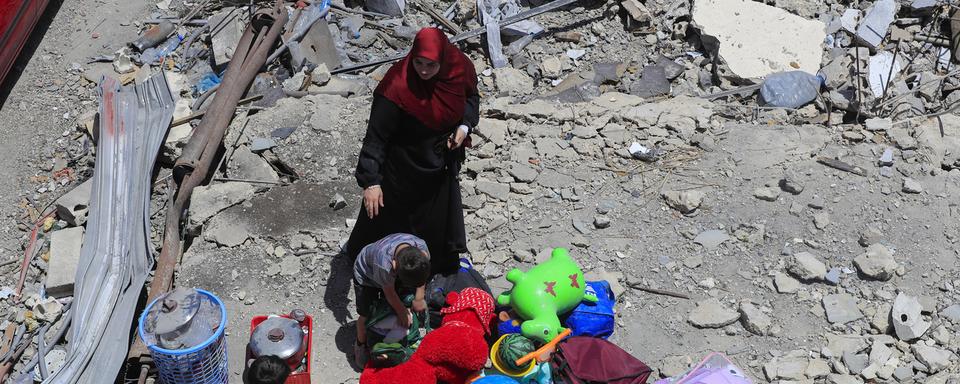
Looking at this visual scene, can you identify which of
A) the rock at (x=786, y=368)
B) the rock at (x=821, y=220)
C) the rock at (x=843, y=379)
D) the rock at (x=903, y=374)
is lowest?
the rock at (x=786, y=368)

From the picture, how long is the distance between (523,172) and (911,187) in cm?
222

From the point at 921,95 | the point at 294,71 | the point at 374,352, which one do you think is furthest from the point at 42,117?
the point at 921,95

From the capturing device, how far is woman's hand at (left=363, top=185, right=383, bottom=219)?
4.10 metres

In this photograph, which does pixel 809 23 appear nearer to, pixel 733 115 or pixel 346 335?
pixel 733 115

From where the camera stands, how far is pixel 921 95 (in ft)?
20.4

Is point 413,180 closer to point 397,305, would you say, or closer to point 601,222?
point 397,305

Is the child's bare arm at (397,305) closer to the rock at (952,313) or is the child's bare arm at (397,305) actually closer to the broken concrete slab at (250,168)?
the broken concrete slab at (250,168)

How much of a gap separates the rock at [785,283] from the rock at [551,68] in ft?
8.54

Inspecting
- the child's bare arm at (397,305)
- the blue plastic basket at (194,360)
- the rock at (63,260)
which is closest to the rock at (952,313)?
the child's bare arm at (397,305)

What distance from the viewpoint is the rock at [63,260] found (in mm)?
4949

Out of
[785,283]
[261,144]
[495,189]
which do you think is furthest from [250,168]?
[785,283]

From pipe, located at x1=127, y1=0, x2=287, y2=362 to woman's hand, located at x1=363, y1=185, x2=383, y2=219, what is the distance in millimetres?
1299

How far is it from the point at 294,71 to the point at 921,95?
4.47 metres

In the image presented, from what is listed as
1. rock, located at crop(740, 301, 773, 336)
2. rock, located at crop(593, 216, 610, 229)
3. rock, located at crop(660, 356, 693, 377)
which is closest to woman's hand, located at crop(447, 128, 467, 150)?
rock, located at crop(593, 216, 610, 229)
